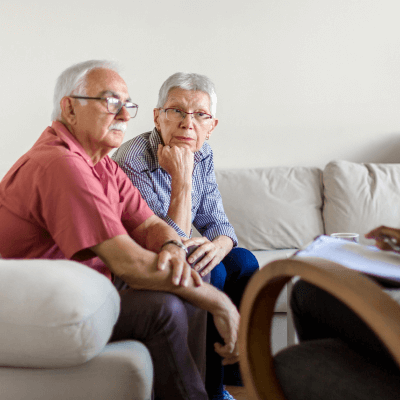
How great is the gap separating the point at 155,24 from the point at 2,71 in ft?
3.09

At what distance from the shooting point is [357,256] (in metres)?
0.70

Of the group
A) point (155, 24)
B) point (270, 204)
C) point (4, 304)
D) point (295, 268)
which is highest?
point (155, 24)

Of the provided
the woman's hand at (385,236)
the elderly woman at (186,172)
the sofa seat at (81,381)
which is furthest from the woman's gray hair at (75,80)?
the woman's hand at (385,236)

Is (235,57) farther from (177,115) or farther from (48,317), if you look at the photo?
(48,317)

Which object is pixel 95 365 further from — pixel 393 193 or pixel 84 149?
pixel 393 193

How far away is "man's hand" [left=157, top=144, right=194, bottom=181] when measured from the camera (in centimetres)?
153

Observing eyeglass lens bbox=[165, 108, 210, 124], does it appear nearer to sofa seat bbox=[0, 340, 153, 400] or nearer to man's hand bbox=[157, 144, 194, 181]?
man's hand bbox=[157, 144, 194, 181]

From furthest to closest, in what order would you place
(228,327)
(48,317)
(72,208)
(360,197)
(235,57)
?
(235,57) < (360,197) < (228,327) < (72,208) < (48,317)

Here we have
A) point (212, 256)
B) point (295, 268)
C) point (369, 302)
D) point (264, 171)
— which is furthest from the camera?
point (264, 171)

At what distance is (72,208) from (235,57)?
5.97ft

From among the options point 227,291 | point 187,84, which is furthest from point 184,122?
point 227,291

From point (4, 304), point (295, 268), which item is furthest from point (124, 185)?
point (295, 268)

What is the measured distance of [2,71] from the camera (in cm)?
243

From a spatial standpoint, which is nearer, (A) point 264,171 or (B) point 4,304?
(B) point 4,304
